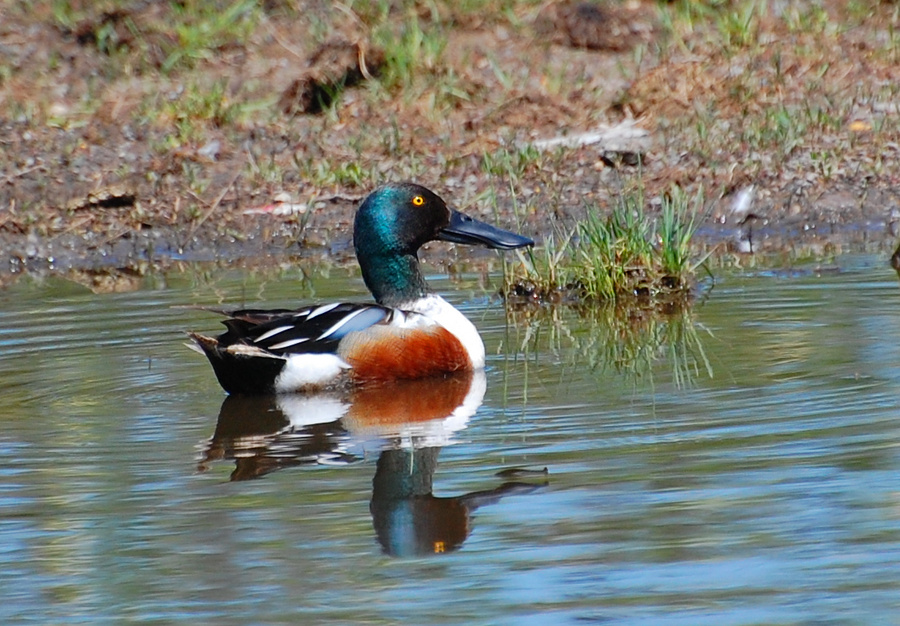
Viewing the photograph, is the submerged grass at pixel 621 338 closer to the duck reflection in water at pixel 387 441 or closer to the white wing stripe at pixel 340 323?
the duck reflection in water at pixel 387 441

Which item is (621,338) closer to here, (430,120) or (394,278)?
(394,278)

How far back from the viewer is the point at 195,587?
371 cm

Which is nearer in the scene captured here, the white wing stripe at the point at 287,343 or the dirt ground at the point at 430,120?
the white wing stripe at the point at 287,343

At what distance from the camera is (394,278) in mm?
7043

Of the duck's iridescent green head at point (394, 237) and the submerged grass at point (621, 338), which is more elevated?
the duck's iridescent green head at point (394, 237)

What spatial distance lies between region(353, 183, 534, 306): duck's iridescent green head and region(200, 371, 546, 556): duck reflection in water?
67cm

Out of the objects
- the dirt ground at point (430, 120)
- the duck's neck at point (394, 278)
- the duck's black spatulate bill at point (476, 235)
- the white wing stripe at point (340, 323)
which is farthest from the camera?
the dirt ground at point (430, 120)

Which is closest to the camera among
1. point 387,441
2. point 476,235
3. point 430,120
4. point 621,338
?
point 387,441

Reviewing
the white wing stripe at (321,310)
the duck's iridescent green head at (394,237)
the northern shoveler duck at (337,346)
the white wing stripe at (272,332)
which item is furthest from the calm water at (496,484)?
the duck's iridescent green head at (394,237)

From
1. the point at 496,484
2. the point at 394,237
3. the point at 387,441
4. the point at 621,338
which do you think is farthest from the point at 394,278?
the point at 496,484

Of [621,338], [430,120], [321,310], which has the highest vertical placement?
[430,120]

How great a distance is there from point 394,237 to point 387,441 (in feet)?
6.42

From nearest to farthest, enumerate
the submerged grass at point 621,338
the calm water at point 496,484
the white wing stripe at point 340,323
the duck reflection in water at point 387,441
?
the calm water at point 496,484 → the duck reflection in water at point 387,441 → the submerged grass at point 621,338 → the white wing stripe at point 340,323

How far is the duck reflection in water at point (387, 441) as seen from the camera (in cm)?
420
